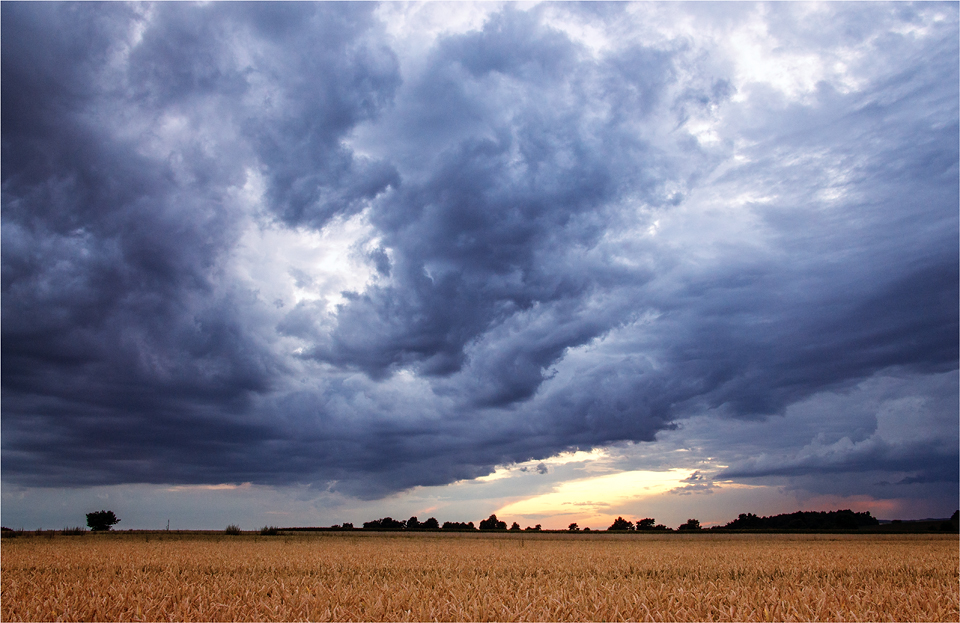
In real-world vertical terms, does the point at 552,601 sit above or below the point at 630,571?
above

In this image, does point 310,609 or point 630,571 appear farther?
point 630,571

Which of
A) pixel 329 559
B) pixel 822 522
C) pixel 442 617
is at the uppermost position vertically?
pixel 442 617

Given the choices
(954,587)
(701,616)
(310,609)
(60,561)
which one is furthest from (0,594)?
(954,587)

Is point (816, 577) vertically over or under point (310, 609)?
under

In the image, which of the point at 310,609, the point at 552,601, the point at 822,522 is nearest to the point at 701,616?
the point at 552,601

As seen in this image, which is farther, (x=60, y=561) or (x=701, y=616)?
(x=60, y=561)

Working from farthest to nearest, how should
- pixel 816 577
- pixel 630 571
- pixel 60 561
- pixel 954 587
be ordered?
pixel 60 561 < pixel 630 571 < pixel 816 577 < pixel 954 587

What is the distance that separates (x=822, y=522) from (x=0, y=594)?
123 metres

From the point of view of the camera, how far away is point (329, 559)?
647 inches

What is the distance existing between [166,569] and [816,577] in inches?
664

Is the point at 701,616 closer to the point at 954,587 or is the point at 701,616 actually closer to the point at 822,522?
the point at 954,587

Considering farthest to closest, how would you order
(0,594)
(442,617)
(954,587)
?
(954,587)
(0,594)
(442,617)

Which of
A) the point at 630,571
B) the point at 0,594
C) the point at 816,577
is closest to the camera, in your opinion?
the point at 0,594

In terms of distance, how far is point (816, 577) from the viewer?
12.9 meters
